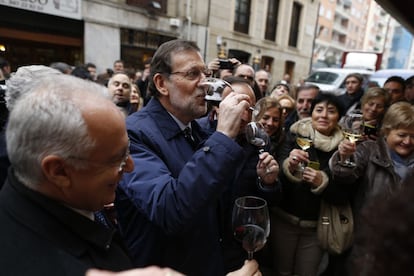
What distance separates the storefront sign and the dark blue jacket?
8952 millimetres

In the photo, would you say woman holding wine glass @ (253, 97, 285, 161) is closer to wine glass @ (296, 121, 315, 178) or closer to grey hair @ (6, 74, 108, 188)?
wine glass @ (296, 121, 315, 178)

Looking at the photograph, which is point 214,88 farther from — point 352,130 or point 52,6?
point 52,6

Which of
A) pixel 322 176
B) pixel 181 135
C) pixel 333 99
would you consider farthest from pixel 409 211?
pixel 333 99

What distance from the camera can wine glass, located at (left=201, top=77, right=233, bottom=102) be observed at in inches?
58.8

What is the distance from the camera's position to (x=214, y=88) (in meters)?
1.52

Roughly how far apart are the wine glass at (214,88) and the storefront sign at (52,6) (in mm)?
9025

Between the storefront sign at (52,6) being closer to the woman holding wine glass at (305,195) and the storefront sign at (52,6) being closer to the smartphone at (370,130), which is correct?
the woman holding wine glass at (305,195)

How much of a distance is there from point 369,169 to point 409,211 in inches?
74.2

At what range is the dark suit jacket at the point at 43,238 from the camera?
0.75 metres

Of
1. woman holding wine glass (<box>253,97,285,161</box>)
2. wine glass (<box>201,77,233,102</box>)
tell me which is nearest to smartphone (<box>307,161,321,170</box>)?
woman holding wine glass (<box>253,97,285,161</box>)

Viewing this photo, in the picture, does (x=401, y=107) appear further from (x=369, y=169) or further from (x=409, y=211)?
(x=409, y=211)

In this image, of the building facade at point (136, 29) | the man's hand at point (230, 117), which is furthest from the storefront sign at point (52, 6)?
the man's hand at point (230, 117)

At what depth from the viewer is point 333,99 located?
261 cm

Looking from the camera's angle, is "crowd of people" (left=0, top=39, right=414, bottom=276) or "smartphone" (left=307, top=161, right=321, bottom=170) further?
"smartphone" (left=307, top=161, right=321, bottom=170)
